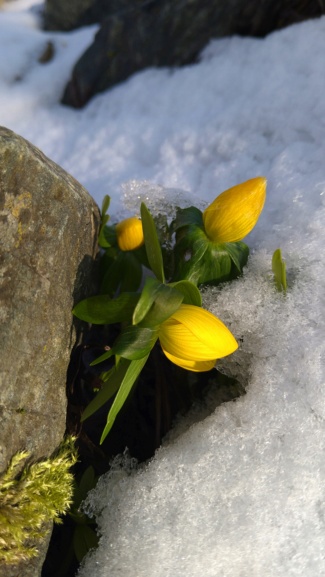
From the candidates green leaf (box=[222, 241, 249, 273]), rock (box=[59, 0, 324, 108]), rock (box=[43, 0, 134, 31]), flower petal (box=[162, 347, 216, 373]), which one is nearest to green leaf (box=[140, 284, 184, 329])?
flower petal (box=[162, 347, 216, 373])

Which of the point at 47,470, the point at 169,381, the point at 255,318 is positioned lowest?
the point at 169,381

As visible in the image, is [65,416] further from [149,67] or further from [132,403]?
[149,67]

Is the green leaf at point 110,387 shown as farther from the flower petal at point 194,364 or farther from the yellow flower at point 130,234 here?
the yellow flower at point 130,234

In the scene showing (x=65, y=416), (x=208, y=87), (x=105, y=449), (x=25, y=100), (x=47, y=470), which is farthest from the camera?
(x=25, y=100)

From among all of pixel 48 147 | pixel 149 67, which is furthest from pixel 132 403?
pixel 149 67

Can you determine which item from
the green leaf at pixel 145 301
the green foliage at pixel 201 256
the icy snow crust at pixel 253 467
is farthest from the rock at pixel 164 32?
the green leaf at pixel 145 301

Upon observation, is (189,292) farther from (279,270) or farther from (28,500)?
(28,500)

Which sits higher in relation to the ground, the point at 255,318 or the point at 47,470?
the point at 47,470
